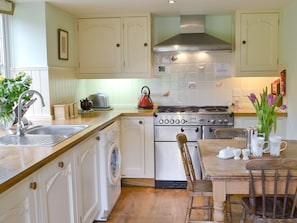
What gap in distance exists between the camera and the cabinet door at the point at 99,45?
13.3 feet

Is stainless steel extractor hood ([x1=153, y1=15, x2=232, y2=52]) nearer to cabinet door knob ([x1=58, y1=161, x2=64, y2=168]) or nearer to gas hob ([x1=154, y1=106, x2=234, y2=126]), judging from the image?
gas hob ([x1=154, y1=106, x2=234, y2=126])

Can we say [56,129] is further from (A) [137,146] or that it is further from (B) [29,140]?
(A) [137,146]

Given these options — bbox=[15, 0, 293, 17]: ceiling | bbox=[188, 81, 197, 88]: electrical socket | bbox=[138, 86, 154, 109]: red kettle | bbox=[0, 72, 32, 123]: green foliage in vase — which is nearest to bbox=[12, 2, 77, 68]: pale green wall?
bbox=[15, 0, 293, 17]: ceiling

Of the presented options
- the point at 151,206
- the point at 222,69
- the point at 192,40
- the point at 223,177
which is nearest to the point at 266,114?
the point at 223,177

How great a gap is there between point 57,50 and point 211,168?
230cm

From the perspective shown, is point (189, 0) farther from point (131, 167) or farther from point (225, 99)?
point (131, 167)

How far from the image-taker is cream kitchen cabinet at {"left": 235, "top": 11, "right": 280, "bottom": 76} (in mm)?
3861

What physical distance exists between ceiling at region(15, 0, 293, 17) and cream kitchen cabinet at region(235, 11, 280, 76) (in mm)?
135

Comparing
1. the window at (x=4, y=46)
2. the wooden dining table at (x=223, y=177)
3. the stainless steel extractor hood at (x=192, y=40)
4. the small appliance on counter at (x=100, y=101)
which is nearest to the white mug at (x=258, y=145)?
the wooden dining table at (x=223, y=177)

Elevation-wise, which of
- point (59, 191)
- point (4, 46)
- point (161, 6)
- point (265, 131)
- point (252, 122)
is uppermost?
point (161, 6)

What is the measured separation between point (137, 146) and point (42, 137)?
63.5 inches

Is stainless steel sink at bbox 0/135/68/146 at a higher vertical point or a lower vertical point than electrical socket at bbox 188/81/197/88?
lower

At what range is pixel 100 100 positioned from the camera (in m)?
4.29

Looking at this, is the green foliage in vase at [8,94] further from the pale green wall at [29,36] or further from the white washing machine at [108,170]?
the white washing machine at [108,170]
